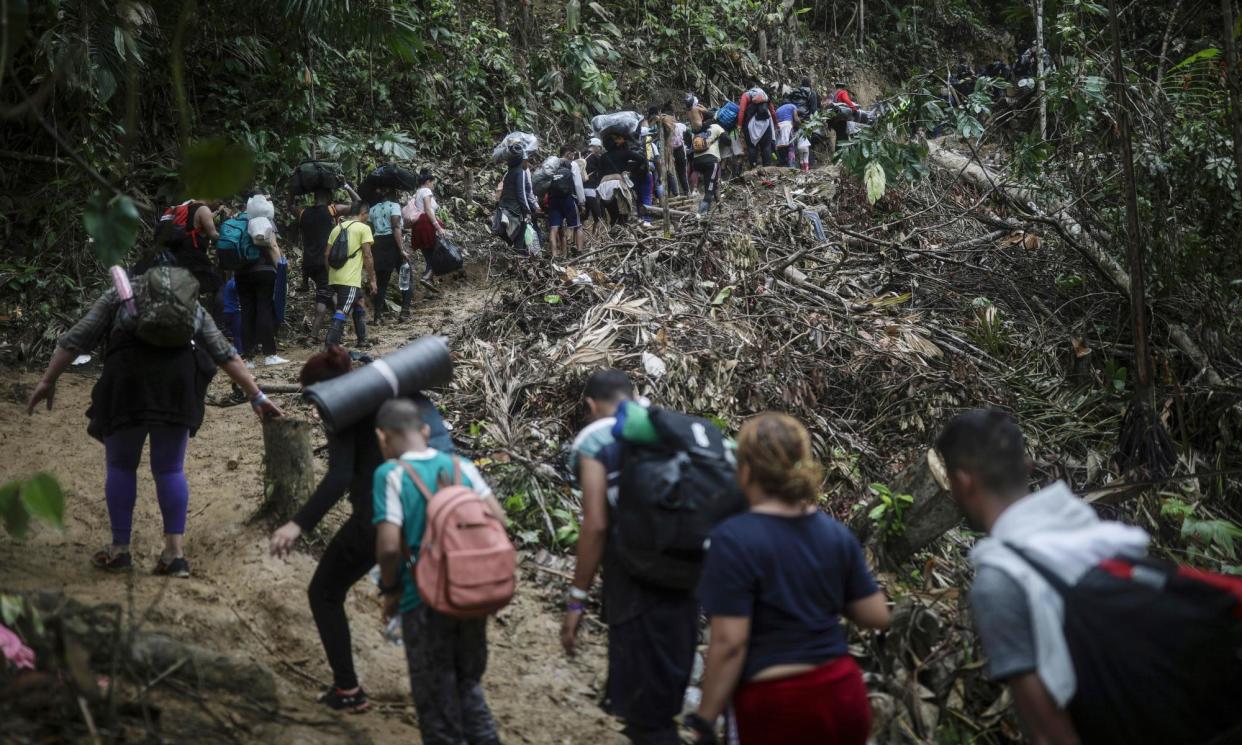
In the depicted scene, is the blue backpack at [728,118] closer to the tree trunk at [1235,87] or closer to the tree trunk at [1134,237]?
the tree trunk at [1134,237]

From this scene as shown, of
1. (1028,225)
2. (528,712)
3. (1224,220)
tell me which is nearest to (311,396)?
(528,712)

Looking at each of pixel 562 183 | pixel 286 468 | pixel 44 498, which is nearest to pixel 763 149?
pixel 562 183

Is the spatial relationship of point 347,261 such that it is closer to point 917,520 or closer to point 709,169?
point 917,520

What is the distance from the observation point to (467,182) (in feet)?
53.9

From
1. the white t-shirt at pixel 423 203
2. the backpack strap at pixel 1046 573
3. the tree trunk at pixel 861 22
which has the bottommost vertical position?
the backpack strap at pixel 1046 573

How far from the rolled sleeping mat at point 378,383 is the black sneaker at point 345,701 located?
121cm

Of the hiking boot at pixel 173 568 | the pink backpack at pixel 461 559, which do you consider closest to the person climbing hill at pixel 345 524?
the pink backpack at pixel 461 559

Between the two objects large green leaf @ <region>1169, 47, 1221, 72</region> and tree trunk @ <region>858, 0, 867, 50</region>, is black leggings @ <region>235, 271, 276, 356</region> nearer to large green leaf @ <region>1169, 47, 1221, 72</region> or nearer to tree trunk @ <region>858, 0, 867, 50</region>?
large green leaf @ <region>1169, 47, 1221, 72</region>

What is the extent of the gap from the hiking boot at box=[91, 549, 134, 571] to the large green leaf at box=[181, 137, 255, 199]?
11.1 feet

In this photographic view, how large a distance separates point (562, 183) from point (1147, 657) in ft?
37.1

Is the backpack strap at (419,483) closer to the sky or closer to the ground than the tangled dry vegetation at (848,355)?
closer to the sky

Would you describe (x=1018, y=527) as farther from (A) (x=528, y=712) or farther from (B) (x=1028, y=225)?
(B) (x=1028, y=225)

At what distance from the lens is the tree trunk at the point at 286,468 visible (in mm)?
6086

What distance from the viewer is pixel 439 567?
3635 millimetres
